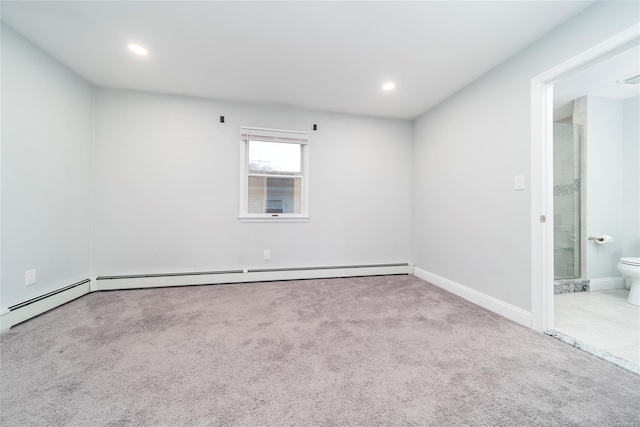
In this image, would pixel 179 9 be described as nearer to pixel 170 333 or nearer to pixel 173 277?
pixel 170 333

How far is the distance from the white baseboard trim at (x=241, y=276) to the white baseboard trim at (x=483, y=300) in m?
0.58

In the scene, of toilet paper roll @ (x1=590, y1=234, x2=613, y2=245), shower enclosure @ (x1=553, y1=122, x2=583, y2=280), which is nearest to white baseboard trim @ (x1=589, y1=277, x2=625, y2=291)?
shower enclosure @ (x1=553, y1=122, x2=583, y2=280)

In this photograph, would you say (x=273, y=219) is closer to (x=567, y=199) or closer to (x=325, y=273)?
(x=325, y=273)

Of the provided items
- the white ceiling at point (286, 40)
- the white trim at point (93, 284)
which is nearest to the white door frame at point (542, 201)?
the white ceiling at point (286, 40)

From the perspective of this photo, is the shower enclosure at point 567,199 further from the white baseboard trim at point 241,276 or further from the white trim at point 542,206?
the white baseboard trim at point 241,276

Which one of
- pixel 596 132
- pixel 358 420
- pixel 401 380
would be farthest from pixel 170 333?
pixel 596 132

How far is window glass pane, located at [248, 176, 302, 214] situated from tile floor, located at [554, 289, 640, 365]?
2.98 metres

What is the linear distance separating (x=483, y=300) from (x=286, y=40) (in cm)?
306

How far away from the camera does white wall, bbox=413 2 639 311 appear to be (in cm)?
182

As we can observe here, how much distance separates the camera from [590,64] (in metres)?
1.70

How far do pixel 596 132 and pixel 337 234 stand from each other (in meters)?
3.51

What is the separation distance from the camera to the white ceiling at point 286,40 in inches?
67.7

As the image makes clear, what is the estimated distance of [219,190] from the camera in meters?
3.18

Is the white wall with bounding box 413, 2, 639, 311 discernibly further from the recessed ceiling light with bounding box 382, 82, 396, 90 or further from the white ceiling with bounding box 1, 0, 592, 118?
the recessed ceiling light with bounding box 382, 82, 396, 90
